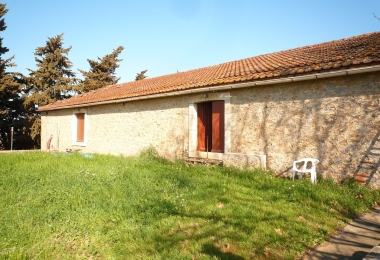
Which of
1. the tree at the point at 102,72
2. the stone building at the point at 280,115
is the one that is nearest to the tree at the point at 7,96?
the tree at the point at 102,72

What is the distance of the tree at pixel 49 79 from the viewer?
2300 cm

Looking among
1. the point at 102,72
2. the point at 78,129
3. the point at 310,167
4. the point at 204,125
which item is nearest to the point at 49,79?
the point at 102,72

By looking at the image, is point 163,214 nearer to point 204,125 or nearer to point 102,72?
point 204,125

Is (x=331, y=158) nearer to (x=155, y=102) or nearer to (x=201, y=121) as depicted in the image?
(x=201, y=121)

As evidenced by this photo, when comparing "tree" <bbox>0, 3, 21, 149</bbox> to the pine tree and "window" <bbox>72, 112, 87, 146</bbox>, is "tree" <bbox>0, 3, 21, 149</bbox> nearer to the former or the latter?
the pine tree

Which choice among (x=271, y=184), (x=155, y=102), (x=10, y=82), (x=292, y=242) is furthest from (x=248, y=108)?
(x=10, y=82)

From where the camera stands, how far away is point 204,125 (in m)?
9.45

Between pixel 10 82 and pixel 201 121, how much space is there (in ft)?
60.7

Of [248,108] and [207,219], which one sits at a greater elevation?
[248,108]

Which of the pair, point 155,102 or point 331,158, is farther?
point 155,102

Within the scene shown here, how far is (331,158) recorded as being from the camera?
623 cm

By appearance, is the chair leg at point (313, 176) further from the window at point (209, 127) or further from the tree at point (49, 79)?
the tree at point (49, 79)

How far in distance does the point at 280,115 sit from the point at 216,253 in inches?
194

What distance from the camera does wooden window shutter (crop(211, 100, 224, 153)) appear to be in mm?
8656
